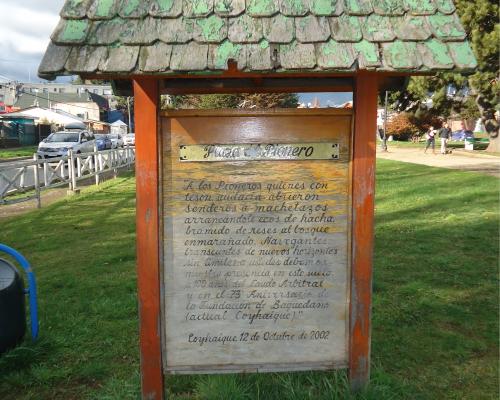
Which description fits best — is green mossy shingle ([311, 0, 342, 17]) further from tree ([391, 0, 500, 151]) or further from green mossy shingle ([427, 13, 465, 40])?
tree ([391, 0, 500, 151])

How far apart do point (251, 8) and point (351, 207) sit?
1.30 meters

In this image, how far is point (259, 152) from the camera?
9.88ft

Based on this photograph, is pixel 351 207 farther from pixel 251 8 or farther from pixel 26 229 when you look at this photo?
pixel 26 229

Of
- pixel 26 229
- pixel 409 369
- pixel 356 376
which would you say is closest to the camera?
pixel 356 376

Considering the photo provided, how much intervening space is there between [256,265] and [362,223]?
0.70 meters

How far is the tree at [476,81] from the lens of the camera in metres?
23.2

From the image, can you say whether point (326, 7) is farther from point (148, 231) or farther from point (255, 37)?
point (148, 231)

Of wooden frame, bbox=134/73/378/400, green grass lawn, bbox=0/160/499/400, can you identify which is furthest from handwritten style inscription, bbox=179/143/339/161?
green grass lawn, bbox=0/160/499/400

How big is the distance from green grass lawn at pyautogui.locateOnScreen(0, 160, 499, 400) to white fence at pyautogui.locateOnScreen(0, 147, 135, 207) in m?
2.24

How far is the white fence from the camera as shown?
11680 millimetres

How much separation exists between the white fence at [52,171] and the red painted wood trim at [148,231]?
9.16 m

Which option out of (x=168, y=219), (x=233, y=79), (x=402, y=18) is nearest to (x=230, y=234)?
(x=168, y=219)

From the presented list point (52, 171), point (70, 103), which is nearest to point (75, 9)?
point (52, 171)

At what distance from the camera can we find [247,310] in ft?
10.3
